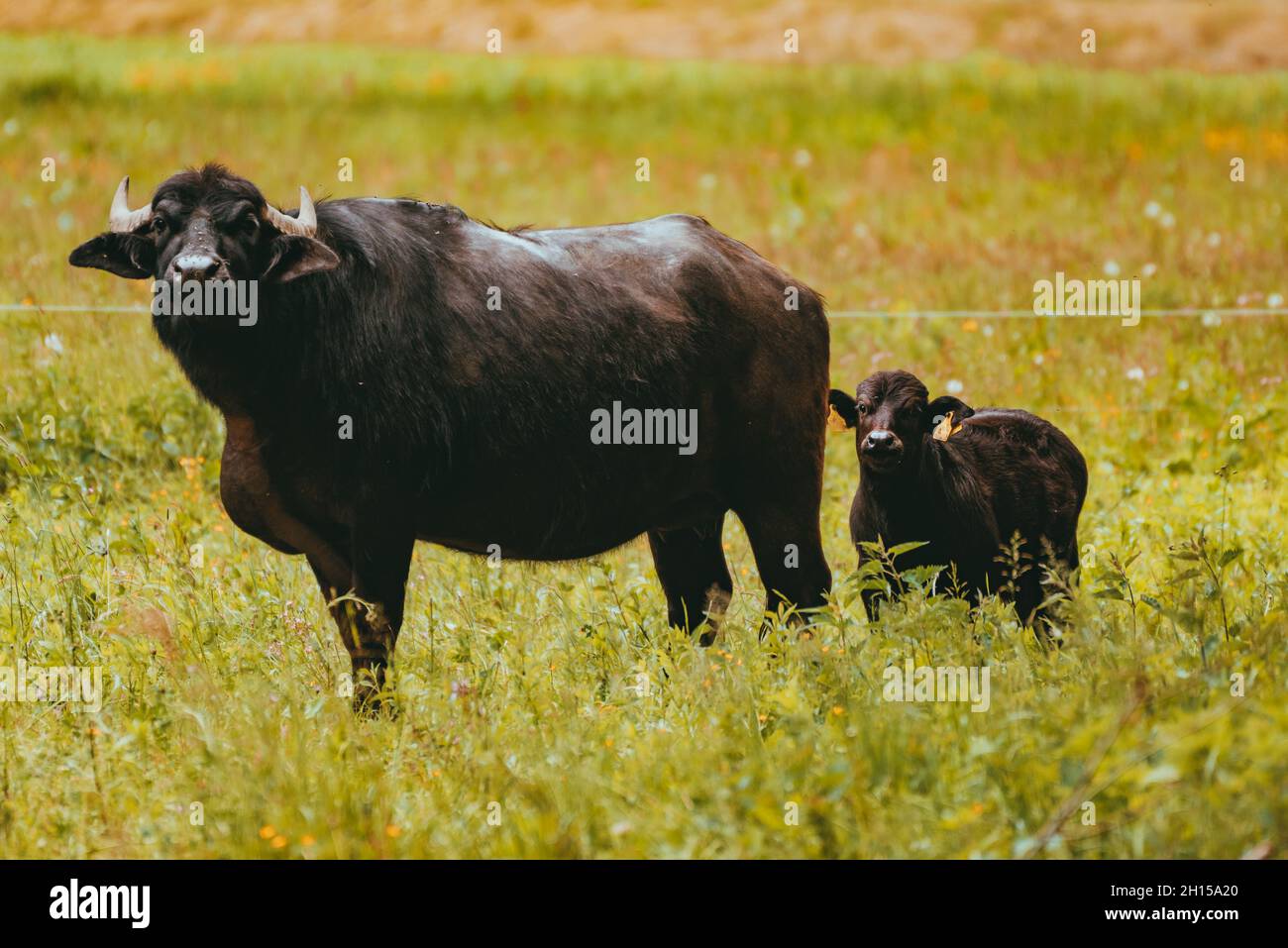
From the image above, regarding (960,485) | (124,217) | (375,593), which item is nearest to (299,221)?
(124,217)

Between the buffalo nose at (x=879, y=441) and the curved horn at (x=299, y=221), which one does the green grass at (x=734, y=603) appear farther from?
the curved horn at (x=299, y=221)

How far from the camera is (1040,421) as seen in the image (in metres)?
7.67

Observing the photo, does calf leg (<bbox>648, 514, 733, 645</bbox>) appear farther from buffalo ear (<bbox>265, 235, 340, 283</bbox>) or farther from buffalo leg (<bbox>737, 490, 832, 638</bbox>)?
buffalo ear (<bbox>265, 235, 340, 283</bbox>)

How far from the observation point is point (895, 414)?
22.3ft

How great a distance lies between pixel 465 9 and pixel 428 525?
72.2ft

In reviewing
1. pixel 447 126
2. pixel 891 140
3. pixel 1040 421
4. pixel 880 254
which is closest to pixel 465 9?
pixel 447 126

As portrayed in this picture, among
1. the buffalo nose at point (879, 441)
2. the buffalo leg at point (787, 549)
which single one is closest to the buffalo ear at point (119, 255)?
the buffalo leg at point (787, 549)

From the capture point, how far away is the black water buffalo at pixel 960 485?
6.81 metres

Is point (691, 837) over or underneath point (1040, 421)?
underneath

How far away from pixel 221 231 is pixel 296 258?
276 millimetres

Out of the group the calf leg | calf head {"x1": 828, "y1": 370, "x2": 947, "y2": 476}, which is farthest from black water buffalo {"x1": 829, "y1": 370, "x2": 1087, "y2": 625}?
the calf leg

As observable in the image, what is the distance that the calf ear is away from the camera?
700 centimetres

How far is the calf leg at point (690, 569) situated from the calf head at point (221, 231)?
218 centimetres
